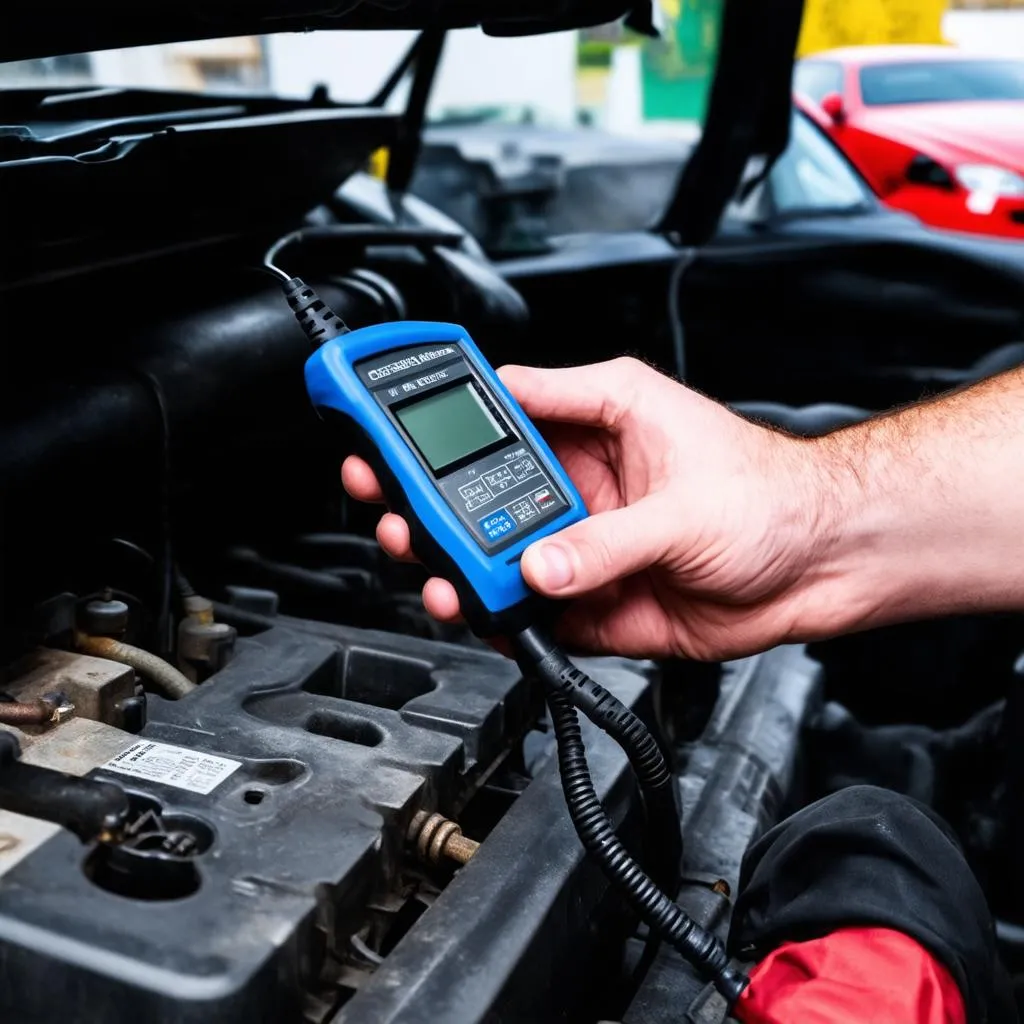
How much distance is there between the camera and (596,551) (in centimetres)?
72

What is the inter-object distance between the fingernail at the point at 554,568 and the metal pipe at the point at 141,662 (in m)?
0.26

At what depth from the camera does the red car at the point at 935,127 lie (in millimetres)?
3281

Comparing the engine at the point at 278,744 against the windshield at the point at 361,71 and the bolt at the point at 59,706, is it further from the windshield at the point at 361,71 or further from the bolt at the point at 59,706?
the windshield at the point at 361,71

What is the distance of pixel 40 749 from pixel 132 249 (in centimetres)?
41

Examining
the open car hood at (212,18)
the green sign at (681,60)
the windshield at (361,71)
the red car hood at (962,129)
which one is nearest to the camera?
the open car hood at (212,18)

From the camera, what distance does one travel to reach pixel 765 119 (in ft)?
6.40

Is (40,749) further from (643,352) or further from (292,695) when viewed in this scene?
(643,352)

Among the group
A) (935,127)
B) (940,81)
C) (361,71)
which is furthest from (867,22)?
(361,71)

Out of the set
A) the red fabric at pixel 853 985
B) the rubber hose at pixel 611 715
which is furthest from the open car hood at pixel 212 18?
the red fabric at pixel 853 985

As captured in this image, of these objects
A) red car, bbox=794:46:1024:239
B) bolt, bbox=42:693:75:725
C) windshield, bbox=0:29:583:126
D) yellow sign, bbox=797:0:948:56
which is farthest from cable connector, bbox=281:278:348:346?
yellow sign, bbox=797:0:948:56

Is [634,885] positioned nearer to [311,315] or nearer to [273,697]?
[273,697]

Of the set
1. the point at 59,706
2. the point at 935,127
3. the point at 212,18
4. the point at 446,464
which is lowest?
the point at 935,127

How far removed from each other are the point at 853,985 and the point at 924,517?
0.37m

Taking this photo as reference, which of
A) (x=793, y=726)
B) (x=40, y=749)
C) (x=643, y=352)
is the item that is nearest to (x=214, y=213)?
(x=40, y=749)
